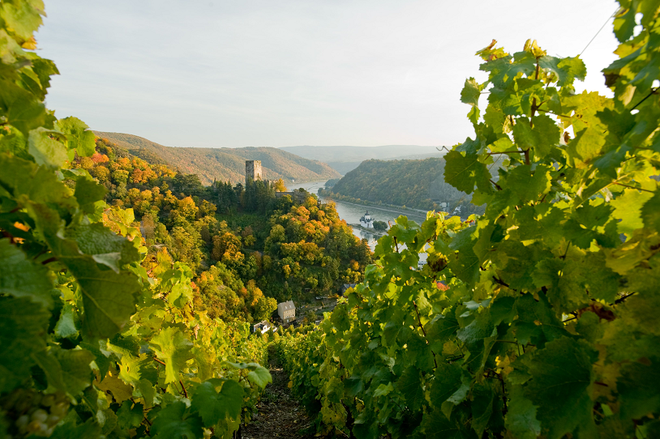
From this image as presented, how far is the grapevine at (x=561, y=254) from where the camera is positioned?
2.42 feet

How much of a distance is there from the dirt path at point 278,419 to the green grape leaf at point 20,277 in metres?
6.66

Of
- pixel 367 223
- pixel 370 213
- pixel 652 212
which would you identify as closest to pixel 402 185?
pixel 370 213

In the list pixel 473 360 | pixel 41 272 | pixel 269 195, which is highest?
pixel 41 272

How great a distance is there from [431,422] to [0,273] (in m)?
1.51

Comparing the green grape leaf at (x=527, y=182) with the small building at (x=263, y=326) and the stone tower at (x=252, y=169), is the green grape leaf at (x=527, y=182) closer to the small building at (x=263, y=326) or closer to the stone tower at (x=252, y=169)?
the small building at (x=263, y=326)

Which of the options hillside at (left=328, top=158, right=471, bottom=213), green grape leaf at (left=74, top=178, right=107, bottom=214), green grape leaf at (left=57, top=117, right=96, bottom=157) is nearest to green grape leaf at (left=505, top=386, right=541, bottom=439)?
green grape leaf at (left=74, top=178, right=107, bottom=214)

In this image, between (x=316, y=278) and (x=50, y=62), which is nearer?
(x=50, y=62)

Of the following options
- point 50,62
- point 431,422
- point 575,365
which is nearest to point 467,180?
point 575,365

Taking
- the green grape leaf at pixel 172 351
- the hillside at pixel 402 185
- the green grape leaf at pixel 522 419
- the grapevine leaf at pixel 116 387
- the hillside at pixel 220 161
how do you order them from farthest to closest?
the hillside at pixel 220 161, the hillside at pixel 402 185, the green grape leaf at pixel 172 351, the grapevine leaf at pixel 116 387, the green grape leaf at pixel 522 419

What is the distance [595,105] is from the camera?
1.16 meters

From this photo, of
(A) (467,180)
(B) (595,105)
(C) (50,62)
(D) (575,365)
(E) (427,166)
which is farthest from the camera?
(E) (427,166)

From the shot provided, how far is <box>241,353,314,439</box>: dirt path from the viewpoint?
659 centimetres

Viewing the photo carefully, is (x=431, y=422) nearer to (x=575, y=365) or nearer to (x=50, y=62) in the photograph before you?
(x=575, y=365)

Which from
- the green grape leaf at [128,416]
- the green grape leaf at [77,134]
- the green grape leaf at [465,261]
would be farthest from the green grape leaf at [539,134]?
the green grape leaf at [128,416]
